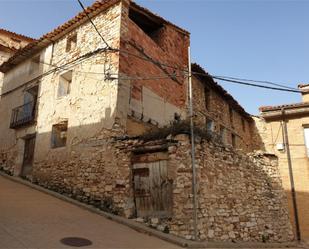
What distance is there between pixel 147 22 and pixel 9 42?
1174 centimetres

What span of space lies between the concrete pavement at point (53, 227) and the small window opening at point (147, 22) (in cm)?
757

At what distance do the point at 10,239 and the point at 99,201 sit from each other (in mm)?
3545

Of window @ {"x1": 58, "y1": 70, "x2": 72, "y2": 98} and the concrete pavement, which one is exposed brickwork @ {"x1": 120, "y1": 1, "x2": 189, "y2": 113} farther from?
the concrete pavement

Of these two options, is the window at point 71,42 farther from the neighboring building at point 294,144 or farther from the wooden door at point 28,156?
the neighboring building at point 294,144

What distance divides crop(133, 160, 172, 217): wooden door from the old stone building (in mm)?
27

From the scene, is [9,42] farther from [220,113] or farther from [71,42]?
[220,113]

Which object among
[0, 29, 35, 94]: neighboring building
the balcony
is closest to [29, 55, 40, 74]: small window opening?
the balcony

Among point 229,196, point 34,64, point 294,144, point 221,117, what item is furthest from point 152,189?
point 34,64

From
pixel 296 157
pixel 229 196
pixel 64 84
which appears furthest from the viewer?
pixel 64 84

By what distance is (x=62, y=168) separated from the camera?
10.4 meters

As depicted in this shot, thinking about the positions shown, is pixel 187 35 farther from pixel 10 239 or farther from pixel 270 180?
pixel 10 239

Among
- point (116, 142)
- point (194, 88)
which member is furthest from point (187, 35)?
point (116, 142)

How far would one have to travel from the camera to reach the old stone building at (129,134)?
798cm

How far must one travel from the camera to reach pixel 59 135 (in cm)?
1155
